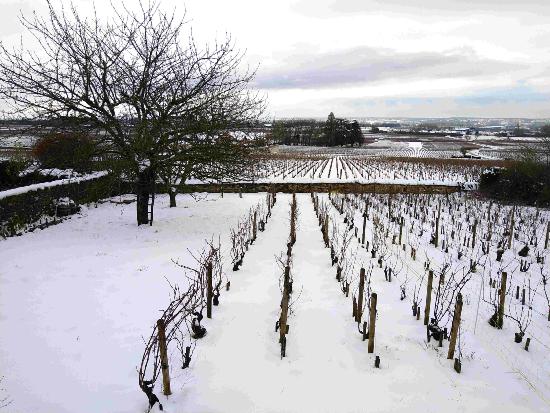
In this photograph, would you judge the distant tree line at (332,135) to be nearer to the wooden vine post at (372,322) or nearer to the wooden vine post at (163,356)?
the wooden vine post at (372,322)

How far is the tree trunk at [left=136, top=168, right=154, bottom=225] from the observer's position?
10.6 metres

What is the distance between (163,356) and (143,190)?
8.02m

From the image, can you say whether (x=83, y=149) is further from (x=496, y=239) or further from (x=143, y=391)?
(x=496, y=239)

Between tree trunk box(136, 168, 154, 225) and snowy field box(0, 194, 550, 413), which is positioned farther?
tree trunk box(136, 168, 154, 225)

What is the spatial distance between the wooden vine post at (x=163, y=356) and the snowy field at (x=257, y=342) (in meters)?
0.09

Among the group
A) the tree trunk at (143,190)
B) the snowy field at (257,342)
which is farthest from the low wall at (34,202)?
the snowy field at (257,342)

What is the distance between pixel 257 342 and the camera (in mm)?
4551

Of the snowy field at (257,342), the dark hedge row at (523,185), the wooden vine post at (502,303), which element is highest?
the dark hedge row at (523,185)

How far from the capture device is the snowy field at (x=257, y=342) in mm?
3570

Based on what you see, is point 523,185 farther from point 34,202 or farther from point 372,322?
point 34,202

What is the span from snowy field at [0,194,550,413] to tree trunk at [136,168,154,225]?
260 cm

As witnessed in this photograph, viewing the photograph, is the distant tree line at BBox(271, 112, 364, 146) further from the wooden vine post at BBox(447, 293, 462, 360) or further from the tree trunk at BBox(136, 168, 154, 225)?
the wooden vine post at BBox(447, 293, 462, 360)

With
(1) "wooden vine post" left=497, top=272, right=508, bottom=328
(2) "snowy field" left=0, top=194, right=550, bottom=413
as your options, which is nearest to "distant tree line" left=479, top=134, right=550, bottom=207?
(2) "snowy field" left=0, top=194, right=550, bottom=413

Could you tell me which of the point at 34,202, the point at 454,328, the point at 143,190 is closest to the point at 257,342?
the point at 454,328
